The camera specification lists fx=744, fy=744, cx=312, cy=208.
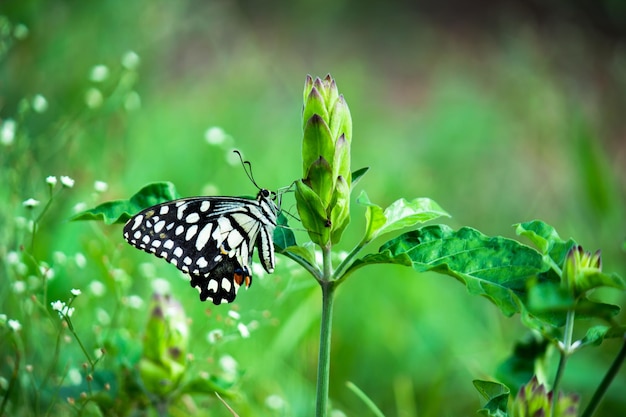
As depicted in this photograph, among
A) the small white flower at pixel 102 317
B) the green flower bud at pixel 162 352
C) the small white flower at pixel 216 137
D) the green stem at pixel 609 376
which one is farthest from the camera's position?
the small white flower at pixel 216 137

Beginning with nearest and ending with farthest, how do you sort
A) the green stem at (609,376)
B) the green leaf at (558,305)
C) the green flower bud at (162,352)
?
the green leaf at (558,305)
the green stem at (609,376)
the green flower bud at (162,352)

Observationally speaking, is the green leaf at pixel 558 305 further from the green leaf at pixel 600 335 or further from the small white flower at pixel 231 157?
the small white flower at pixel 231 157

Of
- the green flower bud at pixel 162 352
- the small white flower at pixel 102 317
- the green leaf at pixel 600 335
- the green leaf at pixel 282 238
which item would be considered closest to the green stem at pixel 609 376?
the green leaf at pixel 600 335

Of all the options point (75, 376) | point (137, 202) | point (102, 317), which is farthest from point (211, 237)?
point (102, 317)

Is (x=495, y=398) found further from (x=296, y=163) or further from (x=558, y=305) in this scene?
(x=296, y=163)

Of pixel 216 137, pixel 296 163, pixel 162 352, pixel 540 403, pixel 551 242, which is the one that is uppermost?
pixel 296 163

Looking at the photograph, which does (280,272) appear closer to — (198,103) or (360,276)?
(360,276)
